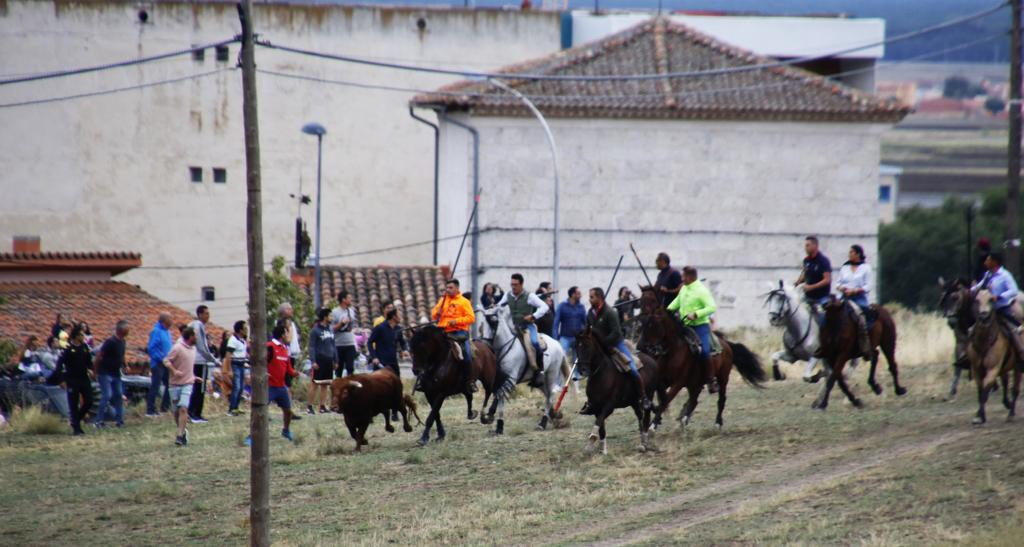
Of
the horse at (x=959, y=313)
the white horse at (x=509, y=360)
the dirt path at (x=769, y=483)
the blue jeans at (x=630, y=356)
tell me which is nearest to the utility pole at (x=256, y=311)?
the dirt path at (x=769, y=483)

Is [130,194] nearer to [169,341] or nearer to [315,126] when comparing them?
[315,126]

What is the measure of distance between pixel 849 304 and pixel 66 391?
49.2 feet

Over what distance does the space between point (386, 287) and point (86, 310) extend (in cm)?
945

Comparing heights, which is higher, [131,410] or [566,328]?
[566,328]

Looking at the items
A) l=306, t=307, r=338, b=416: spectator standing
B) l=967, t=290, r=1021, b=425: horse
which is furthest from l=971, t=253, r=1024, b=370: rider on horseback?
l=306, t=307, r=338, b=416: spectator standing

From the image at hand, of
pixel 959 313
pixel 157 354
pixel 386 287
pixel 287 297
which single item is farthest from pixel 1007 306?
pixel 386 287

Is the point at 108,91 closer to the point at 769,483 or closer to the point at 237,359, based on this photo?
the point at 237,359

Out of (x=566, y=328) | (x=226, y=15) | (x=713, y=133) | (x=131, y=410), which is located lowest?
Answer: (x=131, y=410)

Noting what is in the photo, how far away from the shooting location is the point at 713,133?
46.4 m

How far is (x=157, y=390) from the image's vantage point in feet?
94.9

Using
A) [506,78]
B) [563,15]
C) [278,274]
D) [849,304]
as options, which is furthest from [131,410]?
[563,15]

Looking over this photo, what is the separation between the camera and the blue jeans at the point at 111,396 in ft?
90.3

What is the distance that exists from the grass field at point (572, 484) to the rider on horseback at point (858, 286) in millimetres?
1112

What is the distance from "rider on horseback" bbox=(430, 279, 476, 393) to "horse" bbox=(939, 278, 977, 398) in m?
7.15
